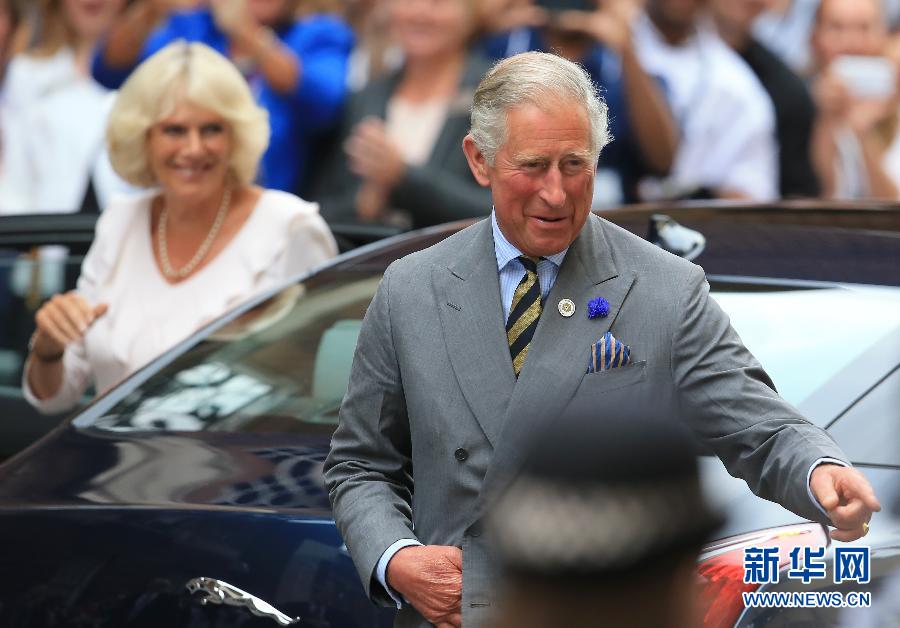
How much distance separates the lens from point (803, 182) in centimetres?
678

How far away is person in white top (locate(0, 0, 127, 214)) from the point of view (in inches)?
280

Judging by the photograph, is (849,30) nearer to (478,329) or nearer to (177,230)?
(177,230)

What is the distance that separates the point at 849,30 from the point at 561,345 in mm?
4716

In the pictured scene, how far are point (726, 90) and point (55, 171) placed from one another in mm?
2768

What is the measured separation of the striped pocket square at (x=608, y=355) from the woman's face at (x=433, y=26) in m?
4.08

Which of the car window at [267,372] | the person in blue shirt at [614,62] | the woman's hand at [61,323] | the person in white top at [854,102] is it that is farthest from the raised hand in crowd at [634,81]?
the car window at [267,372]

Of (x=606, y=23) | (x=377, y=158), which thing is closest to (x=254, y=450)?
(x=377, y=158)

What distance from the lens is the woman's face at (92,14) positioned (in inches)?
297

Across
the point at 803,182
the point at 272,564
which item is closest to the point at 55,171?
the point at 803,182

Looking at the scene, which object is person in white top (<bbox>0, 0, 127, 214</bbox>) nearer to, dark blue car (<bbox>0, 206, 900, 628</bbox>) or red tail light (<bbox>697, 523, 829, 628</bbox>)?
dark blue car (<bbox>0, 206, 900, 628</bbox>)

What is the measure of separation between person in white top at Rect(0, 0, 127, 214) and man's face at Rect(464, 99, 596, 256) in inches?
174

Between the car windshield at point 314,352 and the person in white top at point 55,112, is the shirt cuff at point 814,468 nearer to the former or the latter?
the car windshield at point 314,352

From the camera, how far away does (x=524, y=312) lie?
256cm

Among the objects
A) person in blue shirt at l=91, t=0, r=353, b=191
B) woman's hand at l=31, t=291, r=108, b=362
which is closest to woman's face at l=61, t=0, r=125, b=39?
person in blue shirt at l=91, t=0, r=353, b=191
